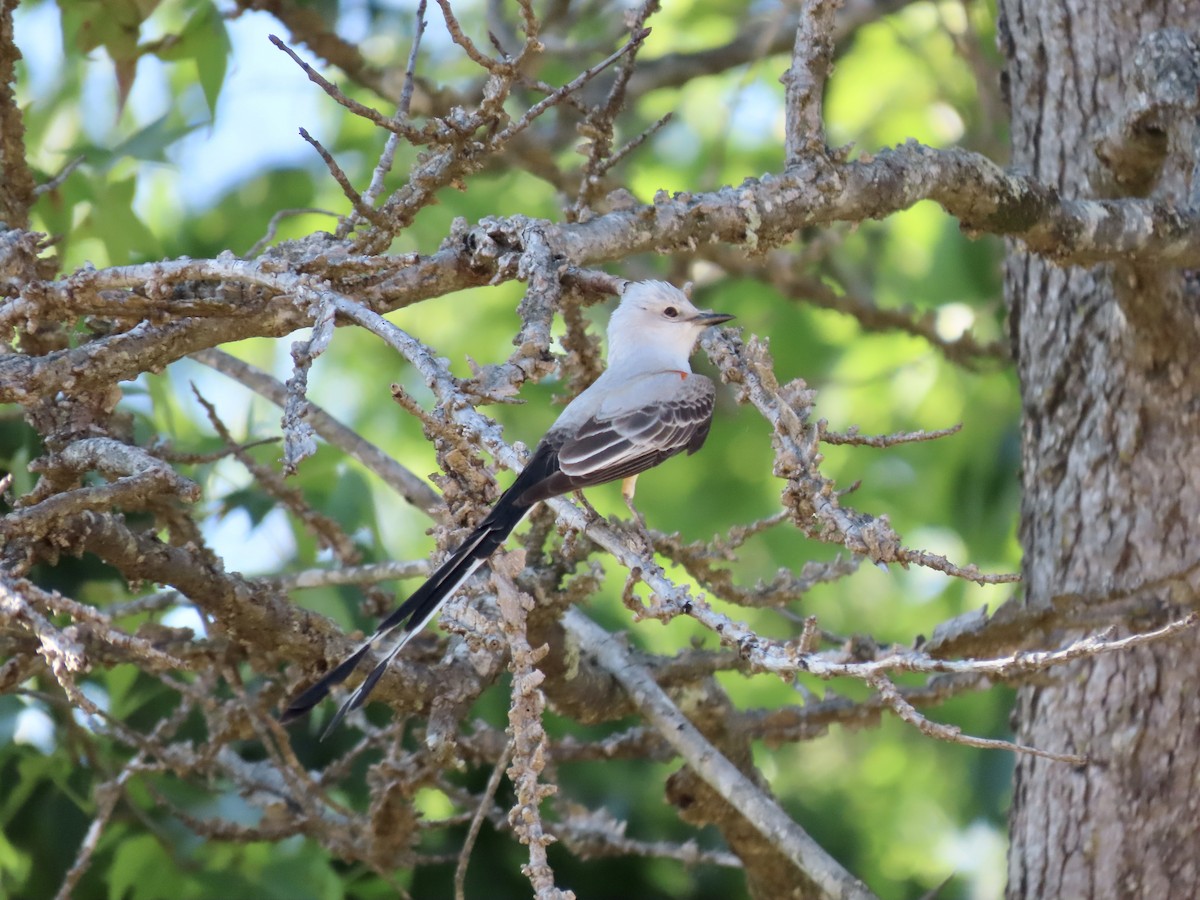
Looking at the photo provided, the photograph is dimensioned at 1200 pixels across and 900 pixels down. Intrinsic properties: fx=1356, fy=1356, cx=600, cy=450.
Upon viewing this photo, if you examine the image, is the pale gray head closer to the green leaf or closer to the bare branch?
the bare branch

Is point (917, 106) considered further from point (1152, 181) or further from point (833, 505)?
point (833, 505)

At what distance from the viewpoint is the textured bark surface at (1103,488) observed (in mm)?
4152

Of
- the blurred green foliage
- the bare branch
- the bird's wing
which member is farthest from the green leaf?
the bare branch

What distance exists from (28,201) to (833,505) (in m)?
2.46

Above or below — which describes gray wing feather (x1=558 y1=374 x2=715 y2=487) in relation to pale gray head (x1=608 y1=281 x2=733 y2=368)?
below

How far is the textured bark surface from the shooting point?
4.15 m

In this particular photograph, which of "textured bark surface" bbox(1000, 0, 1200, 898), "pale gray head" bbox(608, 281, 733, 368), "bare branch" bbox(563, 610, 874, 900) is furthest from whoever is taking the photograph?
"pale gray head" bbox(608, 281, 733, 368)

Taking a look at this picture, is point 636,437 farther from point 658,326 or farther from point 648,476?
point 648,476

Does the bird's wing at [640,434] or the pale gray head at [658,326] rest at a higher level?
the pale gray head at [658,326]

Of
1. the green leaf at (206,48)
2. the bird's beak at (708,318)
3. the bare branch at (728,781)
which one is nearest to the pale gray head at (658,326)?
the bird's beak at (708,318)

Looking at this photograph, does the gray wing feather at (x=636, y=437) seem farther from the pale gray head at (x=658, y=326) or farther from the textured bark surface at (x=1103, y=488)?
the textured bark surface at (x=1103, y=488)

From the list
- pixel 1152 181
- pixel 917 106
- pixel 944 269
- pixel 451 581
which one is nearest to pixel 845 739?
pixel 944 269

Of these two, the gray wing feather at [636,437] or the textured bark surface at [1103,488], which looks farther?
the textured bark surface at [1103,488]

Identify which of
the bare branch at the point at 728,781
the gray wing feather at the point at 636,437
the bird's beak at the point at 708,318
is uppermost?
the bird's beak at the point at 708,318
